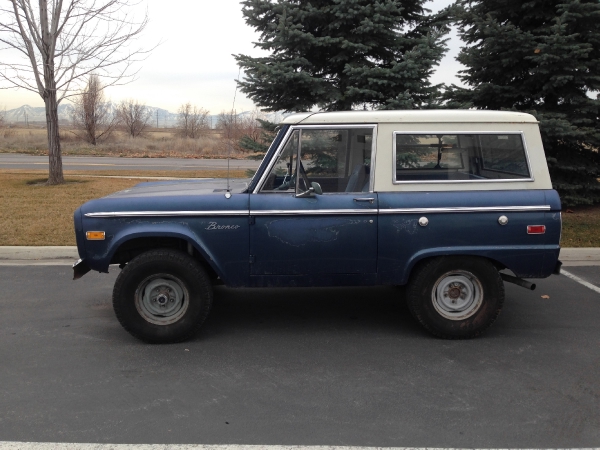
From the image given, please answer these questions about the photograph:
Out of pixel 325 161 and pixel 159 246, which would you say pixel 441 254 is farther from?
pixel 159 246

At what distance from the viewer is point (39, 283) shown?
6703 millimetres

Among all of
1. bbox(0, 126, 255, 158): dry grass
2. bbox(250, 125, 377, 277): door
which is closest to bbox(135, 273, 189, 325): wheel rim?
bbox(250, 125, 377, 277): door

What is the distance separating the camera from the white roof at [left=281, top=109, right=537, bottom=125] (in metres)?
4.83

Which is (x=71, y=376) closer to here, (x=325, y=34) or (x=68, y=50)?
(x=325, y=34)

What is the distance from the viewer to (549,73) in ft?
32.2

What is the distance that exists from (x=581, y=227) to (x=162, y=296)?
7.43 meters

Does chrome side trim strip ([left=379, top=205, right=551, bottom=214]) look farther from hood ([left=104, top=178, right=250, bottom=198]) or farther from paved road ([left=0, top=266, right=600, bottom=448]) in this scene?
hood ([left=104, top=178, right=250, bottom=198])

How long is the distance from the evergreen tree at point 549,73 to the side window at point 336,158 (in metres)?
5.76

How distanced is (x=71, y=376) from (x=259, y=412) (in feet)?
5.01

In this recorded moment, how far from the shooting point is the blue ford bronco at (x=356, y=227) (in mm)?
4734

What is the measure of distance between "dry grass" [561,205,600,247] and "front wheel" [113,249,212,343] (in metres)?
5.92

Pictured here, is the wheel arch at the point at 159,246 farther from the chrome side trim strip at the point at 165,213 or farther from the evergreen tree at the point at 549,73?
the evergreen tree at the point at 549,73

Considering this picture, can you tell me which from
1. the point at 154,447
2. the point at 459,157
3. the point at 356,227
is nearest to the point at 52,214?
the point at 356,227

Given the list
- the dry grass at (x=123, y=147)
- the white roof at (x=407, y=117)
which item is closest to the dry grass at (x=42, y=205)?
the white roof at (x=407, y=117)
